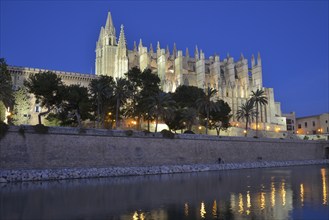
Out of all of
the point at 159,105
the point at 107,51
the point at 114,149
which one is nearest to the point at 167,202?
the point at 114,149

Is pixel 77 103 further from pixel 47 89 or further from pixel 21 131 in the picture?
pixel 21 131

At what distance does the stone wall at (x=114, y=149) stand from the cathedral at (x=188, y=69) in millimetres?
31518

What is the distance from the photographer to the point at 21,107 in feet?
186

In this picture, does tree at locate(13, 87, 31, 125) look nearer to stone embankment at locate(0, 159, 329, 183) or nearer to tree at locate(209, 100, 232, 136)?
stone embankment at locate(0, 159, 329, 183)

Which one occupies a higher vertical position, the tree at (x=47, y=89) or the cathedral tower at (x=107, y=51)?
the cathedral tower at (x=107, y=51)

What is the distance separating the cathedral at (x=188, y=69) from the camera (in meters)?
79.0

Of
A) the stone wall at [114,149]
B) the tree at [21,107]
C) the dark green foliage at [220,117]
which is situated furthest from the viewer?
the dark green foliage at [220,117]

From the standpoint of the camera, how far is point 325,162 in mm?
61125

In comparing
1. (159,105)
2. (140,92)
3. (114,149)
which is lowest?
(114,149)

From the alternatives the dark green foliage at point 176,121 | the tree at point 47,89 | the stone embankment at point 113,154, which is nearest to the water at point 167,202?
the stone embankment at point 113,154

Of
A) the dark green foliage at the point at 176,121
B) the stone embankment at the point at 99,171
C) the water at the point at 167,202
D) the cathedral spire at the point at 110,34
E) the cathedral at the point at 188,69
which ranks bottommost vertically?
the water at the point at 167,202

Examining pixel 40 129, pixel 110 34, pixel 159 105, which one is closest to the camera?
pixel 40 129

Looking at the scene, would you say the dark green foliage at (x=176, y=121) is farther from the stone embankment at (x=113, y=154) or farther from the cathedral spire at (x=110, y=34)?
the cathedral spire at (x=110, y=34)

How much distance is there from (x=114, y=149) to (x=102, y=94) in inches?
581
